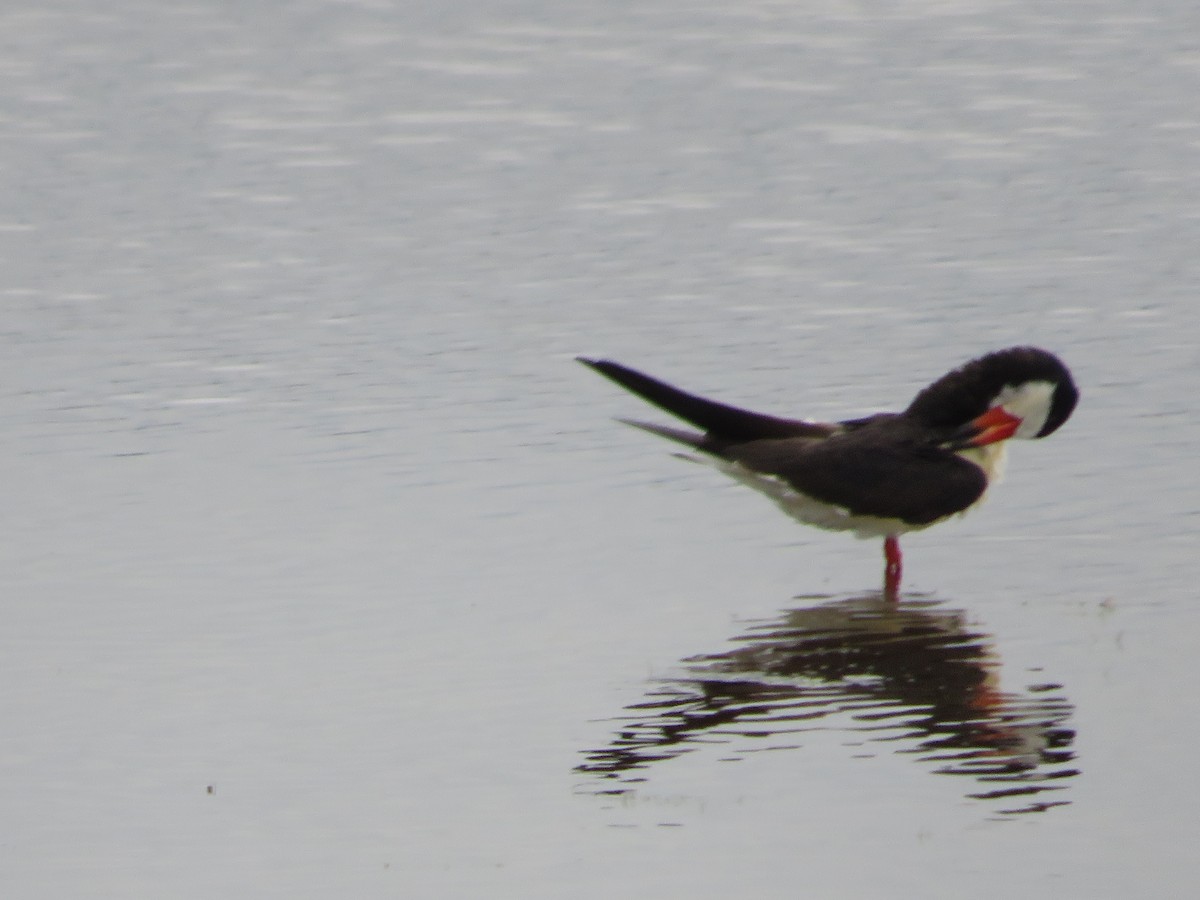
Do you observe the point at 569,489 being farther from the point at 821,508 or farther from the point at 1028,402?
the point at 1028,402

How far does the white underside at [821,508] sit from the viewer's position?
9656 mm

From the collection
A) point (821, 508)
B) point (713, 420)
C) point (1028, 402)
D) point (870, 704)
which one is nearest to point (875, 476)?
point (821, 508)

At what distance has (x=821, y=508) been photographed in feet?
31.8

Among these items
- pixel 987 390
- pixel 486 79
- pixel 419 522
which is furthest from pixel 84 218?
pixel 987 390

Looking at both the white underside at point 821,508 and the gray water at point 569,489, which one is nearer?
the gray water at point 569,489

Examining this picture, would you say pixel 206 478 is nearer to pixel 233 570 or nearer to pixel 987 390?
pixel 233 570

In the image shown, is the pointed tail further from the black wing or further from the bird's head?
the bird's head

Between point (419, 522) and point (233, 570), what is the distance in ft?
2.92

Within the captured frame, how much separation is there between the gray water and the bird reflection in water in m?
0.03

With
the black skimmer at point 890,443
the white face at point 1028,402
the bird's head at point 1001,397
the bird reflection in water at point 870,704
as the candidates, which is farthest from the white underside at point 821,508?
the bird reflection in water at point 870,704

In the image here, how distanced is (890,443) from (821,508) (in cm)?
43

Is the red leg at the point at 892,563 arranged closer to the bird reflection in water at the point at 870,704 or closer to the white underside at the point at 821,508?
the white underside at the point at 821,508

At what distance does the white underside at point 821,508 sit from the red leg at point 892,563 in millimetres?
47

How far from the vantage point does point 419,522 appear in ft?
32.7
